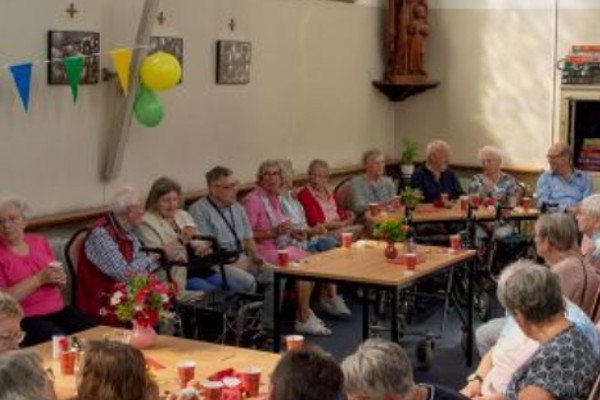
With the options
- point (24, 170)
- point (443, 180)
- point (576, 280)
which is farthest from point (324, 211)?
point (576, 280)

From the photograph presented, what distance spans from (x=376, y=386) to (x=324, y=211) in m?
5.43

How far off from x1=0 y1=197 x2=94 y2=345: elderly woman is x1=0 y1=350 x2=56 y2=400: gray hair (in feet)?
8.43

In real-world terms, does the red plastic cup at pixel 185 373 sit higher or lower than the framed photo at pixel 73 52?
lower

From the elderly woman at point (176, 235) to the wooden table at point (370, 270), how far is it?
59 centimetres

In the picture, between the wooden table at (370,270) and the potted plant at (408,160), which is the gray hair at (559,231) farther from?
the potted plant at (408,160)

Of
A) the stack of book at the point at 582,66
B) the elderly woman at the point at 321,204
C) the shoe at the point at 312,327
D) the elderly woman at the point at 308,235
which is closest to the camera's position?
the shoe at the point at 312,327

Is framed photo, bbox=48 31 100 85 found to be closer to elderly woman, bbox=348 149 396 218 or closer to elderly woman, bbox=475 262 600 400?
elderly woman, bbox=348 149 396 218

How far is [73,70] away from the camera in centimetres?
659

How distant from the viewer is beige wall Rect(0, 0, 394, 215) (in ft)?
21.4

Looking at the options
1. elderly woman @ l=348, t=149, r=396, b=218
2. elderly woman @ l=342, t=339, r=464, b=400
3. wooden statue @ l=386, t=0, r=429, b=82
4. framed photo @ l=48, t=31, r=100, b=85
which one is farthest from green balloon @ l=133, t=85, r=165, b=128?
wooden statue @ l=386, t=0, r=429, b=82

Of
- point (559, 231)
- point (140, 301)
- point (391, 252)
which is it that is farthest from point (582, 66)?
point (140, 301)

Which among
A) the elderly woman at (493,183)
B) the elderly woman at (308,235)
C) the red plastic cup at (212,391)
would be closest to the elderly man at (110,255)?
the elderly woman at (308,235)

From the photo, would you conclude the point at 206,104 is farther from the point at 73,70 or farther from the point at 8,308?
the point at 8,308

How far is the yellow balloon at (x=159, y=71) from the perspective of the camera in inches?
272
